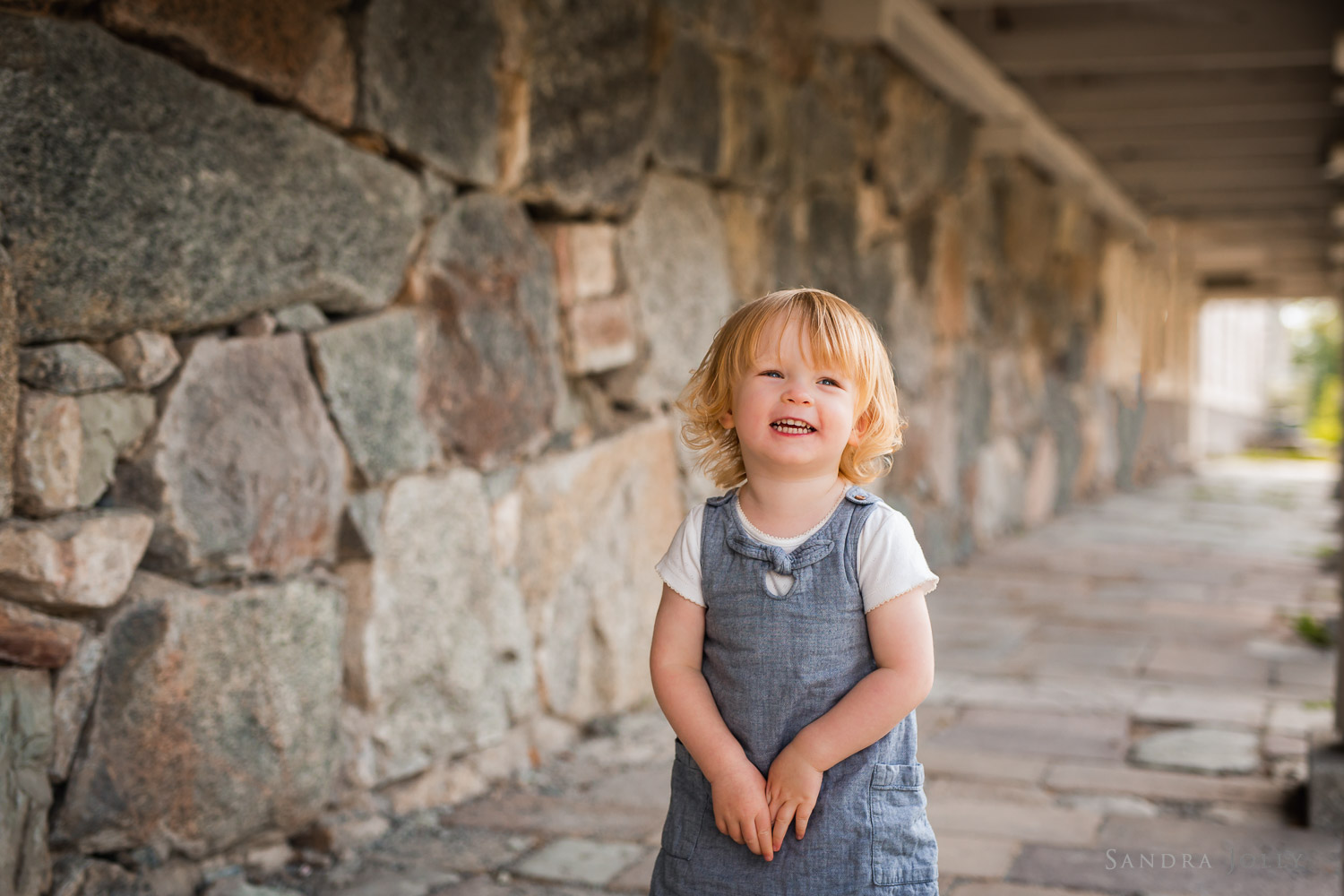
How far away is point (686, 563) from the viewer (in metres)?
1.37

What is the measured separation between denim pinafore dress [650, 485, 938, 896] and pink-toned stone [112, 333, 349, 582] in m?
0.92

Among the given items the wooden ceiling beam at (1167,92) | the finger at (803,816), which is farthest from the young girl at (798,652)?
the wooden ceiling beam at (1167,92)

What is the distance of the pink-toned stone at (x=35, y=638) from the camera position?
1622 millimetres

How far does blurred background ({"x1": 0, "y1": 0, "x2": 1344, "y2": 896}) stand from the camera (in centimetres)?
172

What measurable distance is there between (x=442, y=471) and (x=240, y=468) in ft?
1.75

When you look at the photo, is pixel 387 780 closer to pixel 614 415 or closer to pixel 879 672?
pixel 614 415

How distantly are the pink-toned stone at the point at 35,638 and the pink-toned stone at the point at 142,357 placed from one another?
1.13 ft

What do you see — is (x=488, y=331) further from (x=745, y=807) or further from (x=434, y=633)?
(x=745, y=807)

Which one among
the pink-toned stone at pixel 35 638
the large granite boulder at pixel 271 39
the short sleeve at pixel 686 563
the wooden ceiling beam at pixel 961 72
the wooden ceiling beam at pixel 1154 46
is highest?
the wooden ceiling beam at pixel 1154 46

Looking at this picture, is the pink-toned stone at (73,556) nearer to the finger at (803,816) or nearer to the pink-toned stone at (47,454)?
the pink-toned stone at (47,454)

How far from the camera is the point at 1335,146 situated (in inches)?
275

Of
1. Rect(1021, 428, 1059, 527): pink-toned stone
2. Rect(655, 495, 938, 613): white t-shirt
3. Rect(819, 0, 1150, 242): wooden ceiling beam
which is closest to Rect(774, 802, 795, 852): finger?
Rect(655, 495, 938, 613): white t-shirt

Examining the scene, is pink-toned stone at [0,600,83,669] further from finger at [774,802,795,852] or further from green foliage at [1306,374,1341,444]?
green foliage at [1306,374,1341,444]

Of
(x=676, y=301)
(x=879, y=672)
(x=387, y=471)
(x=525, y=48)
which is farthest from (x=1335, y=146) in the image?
(x=879, y=672)
